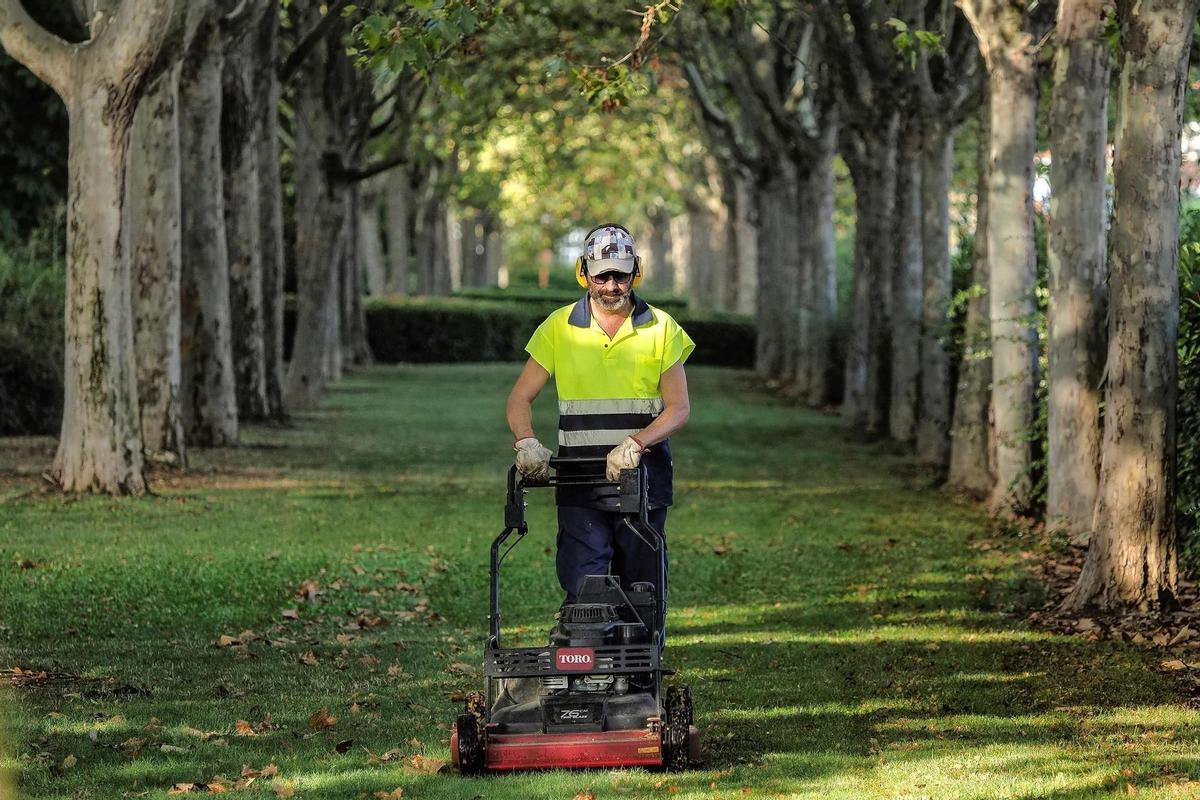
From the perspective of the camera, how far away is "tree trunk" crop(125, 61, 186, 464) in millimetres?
19250

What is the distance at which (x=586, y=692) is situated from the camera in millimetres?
7504

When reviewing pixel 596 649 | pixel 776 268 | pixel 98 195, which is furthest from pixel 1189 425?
pixel 776 268

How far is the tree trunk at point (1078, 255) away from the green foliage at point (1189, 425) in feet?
5.38

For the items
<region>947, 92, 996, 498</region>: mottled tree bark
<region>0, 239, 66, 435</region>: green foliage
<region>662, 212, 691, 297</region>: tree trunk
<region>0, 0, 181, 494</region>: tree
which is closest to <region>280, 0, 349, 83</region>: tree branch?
<region>0, 239, 66, 435</region>: green foliage

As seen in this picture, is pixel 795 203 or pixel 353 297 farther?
pixel 353 297

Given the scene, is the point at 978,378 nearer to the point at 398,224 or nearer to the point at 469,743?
the point at 469,743

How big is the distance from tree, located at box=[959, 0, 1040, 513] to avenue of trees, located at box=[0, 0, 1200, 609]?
0.03 meters

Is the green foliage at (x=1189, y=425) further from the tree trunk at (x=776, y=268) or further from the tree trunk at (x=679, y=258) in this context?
the tree trunk at (x=679, y=258)

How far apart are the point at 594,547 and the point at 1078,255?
25.3ft

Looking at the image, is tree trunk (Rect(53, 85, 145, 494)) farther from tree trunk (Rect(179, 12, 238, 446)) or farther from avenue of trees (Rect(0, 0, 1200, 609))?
tree trunk (Rect(179, 12, 238, 446))

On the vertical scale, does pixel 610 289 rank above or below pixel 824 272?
below

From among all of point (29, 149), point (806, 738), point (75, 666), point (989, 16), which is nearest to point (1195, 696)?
point (806, 738)

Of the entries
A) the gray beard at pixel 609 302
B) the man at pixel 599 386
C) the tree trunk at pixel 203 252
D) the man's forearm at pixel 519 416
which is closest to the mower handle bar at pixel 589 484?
the man at pixel 599 386

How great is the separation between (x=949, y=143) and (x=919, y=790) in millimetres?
16053
